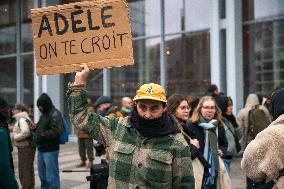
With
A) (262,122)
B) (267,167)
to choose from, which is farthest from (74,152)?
(267,167)

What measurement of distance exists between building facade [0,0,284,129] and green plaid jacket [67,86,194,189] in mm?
8876

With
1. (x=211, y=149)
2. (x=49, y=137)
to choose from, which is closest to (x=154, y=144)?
(x=211, y=149)

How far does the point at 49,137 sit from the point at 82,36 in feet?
11.2

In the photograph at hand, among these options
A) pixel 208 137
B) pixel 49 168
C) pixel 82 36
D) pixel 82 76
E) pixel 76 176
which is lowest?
pixel 76 176

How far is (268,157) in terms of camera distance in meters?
2.40

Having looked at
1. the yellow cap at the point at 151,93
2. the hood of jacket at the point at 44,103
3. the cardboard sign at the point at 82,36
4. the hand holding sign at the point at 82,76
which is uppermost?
the cardboard sign at the point at 82,36

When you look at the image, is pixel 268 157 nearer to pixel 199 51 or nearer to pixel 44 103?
pixel 44 103

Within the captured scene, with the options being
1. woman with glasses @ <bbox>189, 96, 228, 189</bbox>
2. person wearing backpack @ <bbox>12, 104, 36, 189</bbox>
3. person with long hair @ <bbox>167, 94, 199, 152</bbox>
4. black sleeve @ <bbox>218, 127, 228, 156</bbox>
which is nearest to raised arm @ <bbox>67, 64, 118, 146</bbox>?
person with long hair @ <bbox>167, 94, 199, 152</bbox>

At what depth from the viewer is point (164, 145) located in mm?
2730

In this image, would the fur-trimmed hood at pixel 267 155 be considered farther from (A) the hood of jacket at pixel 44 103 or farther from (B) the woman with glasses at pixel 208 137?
(A) the hood of jacket at pixel 44 103

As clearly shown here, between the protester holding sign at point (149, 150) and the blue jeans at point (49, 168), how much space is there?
12.6 feet

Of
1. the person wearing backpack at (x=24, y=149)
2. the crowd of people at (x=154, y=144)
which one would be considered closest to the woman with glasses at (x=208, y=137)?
the crowd of people at (x=154, y=144)

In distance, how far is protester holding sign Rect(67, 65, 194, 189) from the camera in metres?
2.70

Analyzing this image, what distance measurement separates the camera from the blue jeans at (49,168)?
6430 mm
